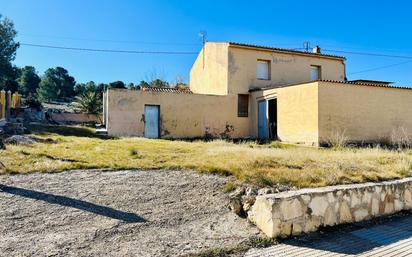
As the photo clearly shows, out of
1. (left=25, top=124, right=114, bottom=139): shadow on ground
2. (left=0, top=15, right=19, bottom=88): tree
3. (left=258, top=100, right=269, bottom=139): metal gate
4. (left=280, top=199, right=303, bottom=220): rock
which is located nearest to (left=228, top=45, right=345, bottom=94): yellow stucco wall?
(left=258, top=100, right=269, bottom=139): metal gate

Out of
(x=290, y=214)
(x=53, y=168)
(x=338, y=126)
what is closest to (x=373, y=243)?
(x=290, y=214)

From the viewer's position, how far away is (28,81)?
53219mm

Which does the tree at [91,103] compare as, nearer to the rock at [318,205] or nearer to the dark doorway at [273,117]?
the dark doorway at [273,117]

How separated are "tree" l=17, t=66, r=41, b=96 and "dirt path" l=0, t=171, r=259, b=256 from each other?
52636 millimetres

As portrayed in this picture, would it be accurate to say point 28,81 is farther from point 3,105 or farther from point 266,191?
point 266,191

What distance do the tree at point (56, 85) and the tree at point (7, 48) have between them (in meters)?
15.0

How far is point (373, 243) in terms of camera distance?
4.82 meters

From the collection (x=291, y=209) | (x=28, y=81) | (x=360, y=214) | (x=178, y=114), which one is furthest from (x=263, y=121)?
(x=28, y=81)

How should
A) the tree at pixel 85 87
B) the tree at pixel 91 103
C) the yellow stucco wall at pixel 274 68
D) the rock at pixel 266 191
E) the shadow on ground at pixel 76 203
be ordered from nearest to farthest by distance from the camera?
the shadow on ground at pixel 76 203 < the rock at pixel 266 191 < the yellow stucco wall at pixel 274 68 < the tree at pixel 91 103 < the tree at pixel 85 87

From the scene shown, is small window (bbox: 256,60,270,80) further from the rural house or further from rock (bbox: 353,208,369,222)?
rock (bbox: 353,208,369,222)

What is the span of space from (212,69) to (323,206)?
17.7m

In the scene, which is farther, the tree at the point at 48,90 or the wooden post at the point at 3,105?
the tree at the point at 48,90

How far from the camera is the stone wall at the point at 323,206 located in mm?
4867

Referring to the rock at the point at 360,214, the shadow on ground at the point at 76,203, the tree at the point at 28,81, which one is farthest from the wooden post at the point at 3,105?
the tree at the point at 28,81
